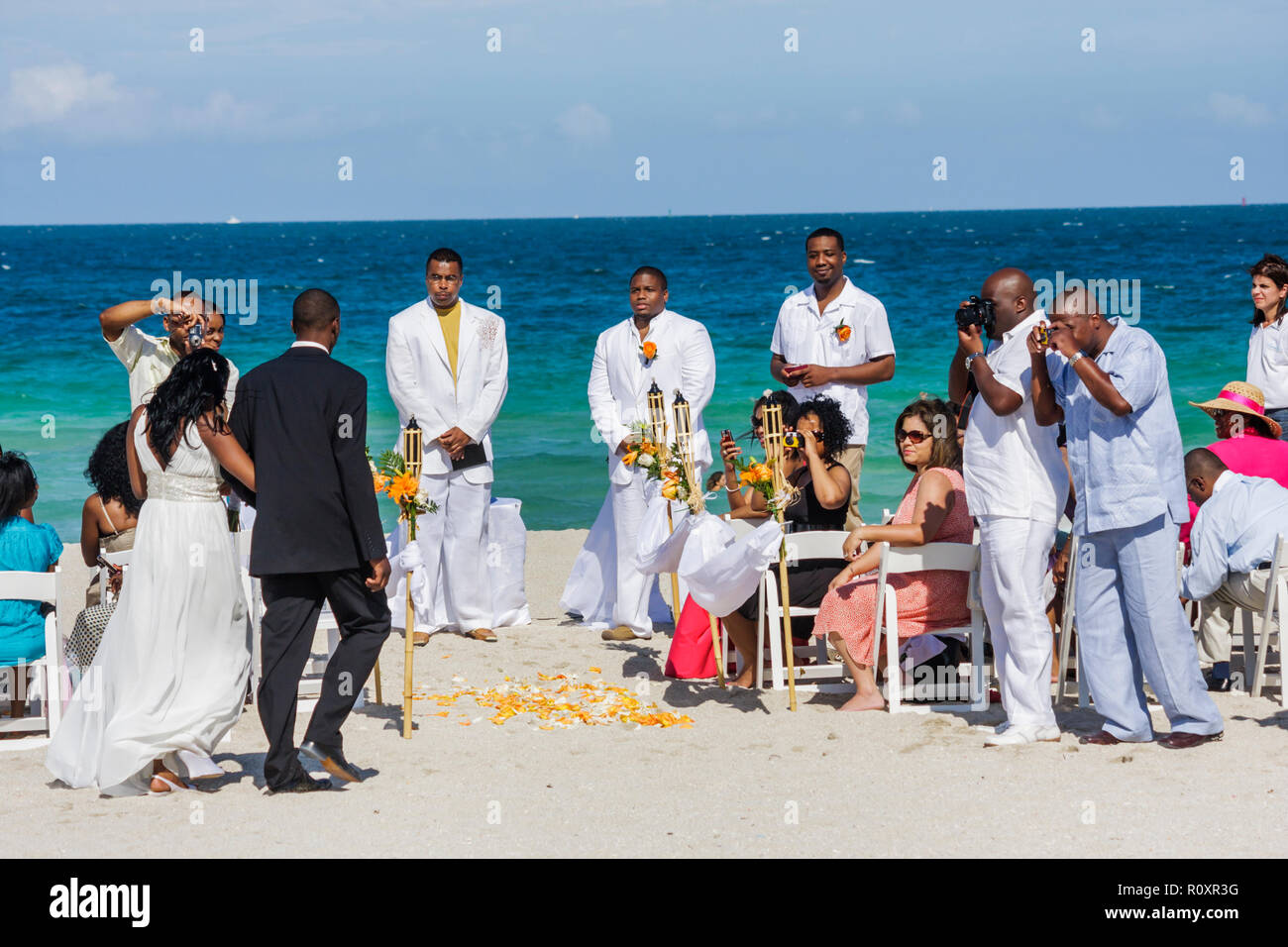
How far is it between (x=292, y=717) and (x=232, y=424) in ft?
3.83

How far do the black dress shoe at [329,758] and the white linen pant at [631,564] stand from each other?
335cm

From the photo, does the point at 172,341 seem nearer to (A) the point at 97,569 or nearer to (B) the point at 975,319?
(A) the point at 97,569

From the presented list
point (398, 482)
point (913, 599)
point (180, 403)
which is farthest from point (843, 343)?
point (180, 403)

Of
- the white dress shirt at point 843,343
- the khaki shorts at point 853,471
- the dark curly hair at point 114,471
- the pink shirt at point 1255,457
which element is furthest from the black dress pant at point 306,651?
the pink shirt at point 1255,457

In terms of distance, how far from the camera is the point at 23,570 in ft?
22.1

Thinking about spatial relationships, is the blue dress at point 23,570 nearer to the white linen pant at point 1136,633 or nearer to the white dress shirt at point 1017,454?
the white dress shirt at point 1017,454

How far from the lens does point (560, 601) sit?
31.2ft

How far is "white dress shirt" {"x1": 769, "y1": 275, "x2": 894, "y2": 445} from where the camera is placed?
857cm

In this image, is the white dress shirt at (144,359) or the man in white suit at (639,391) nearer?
the white dress shirt at (144,359)

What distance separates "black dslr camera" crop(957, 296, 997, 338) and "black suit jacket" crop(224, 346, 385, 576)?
8.54ft

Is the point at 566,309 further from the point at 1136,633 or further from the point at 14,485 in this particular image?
the point at 1136,633

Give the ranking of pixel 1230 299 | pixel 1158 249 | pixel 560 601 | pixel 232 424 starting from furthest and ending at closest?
1. pixel 1158 249
2. pixel 1230 299
3. pixel 560 601
4. pixel 232 424

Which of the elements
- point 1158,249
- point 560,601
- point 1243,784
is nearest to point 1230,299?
point 1158,249

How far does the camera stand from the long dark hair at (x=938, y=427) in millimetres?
7047
